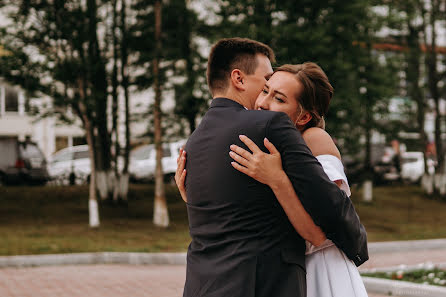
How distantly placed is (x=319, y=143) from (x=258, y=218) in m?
0.47

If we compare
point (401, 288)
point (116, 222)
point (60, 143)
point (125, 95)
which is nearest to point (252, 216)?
point (401, 288)

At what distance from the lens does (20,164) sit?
26.3 metres

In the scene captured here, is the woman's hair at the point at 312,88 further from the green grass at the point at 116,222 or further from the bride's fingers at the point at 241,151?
the green grass at the point at 116,222

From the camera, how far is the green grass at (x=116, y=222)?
12.5 meters

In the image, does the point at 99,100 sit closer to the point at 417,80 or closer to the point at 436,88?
the point at 417,80

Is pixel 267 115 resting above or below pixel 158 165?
above

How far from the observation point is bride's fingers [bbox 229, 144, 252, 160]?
2371mm

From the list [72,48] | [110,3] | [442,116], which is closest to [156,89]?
[72,48]

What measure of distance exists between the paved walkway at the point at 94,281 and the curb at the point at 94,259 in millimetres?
202

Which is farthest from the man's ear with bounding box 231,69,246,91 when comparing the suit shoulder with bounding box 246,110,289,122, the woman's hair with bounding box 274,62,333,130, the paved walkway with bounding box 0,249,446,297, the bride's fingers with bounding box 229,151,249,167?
the paved walkway with bounding box 0,249,446,297

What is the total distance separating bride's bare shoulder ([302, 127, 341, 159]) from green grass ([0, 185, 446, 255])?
30.0 ft

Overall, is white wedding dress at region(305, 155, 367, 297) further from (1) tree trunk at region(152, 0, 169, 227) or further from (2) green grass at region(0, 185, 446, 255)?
(1) tree trunk at region(152, 0, 169, 227)

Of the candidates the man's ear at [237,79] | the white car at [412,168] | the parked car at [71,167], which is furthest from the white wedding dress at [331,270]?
the white car at [412,168]

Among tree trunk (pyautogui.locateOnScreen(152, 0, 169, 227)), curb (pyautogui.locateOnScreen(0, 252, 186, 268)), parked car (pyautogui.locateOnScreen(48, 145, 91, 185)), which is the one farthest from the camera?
parked car (pyautogui.locateOnScreen(48, 145, 91, 185))
